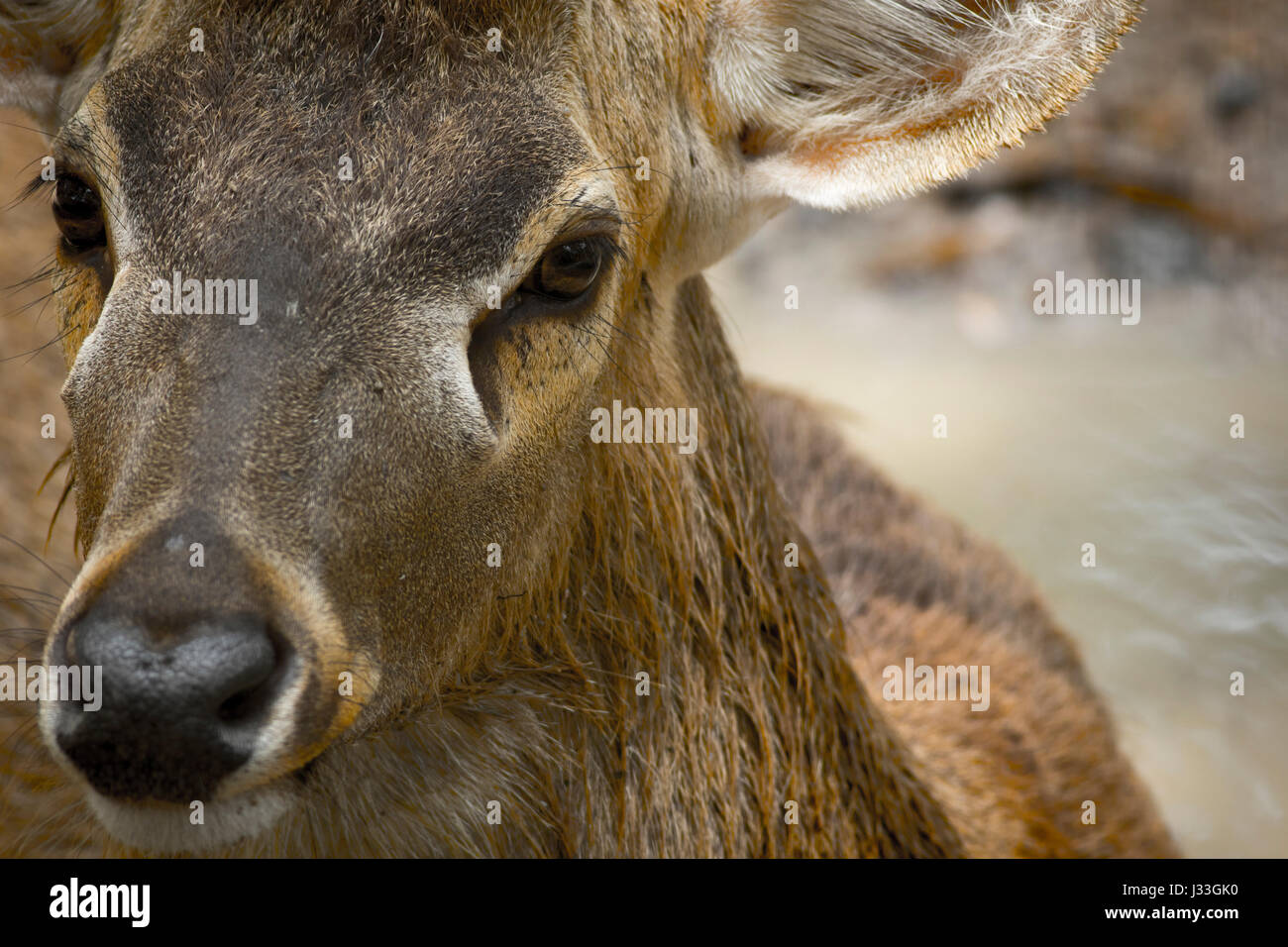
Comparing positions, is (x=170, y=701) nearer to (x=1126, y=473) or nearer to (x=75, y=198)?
(x=75, y=198)

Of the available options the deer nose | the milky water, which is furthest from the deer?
the milky water

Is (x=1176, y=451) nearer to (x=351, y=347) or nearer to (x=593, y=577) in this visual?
(x=593, y=577)

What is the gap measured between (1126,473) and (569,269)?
8.18 metres

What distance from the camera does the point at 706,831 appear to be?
334cm

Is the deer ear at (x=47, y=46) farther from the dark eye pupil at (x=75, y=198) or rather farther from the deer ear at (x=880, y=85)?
the deer ear at (x=880, y=85)

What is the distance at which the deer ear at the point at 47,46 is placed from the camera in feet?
10.5

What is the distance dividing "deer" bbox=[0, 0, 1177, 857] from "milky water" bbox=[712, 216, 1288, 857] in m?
3.63

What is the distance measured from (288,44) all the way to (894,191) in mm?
1524

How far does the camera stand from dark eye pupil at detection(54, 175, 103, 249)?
9.12 feet

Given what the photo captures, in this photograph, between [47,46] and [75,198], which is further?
[47,46]

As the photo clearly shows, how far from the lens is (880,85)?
3.29m

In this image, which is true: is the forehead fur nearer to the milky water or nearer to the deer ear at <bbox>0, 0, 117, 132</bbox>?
the deer ear at <bbox>0, 0, 117, 132</bbox>

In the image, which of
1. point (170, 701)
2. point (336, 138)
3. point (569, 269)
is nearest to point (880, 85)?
point (569, 269)
